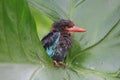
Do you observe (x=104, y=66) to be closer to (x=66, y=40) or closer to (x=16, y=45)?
(x=66, y=40)

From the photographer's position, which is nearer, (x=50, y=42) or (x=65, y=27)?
(x=50, y=42)

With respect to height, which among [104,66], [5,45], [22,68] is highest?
[5,45]

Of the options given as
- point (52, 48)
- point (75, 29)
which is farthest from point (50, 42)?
point (75, 29)

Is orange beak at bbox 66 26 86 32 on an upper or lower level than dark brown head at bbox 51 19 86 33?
lower

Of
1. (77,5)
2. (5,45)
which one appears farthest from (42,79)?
(77,5)

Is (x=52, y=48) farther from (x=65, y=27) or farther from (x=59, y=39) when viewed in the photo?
(x=65, y=27)

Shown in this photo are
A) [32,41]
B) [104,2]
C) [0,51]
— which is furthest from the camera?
[104,2]
